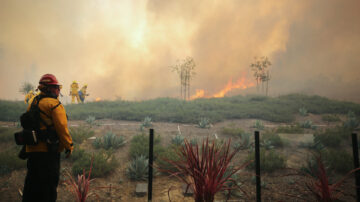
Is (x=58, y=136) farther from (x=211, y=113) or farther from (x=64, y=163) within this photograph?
(x=211, y=113)

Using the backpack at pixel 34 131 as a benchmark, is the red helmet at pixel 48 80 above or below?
above

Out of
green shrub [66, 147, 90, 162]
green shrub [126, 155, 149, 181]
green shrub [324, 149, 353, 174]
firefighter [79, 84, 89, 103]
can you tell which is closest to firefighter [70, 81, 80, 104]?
firefighter [79, 84, 89, 103]

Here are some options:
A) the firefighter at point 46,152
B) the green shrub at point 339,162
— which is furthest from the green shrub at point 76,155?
the green shrub at point 339,162

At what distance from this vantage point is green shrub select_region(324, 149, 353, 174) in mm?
5186

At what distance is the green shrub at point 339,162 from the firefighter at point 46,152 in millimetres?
6588

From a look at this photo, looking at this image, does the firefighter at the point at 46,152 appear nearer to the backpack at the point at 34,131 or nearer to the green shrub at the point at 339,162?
the backpack at the point at 34,131

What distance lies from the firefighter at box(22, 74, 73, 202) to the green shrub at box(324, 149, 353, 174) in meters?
6.59

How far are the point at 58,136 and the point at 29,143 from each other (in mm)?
389

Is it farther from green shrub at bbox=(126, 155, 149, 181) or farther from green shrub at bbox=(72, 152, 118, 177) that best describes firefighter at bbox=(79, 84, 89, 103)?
green shrub at bbox=(126, 155, 149, 181)

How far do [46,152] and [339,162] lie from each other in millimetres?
7235

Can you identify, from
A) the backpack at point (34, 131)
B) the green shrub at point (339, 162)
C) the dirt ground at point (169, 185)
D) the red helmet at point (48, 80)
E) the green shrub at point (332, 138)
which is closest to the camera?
the backpack at point (34, 131)

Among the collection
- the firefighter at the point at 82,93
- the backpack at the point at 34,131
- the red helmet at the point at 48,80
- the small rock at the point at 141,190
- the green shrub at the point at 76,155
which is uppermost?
the firefighter at the point at 82,93

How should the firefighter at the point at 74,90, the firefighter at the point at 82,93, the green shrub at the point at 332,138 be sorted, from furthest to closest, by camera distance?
the firefighter at the point at 82,93
the firefighter at the point at 74,90
the green shrub at the point at 332,138

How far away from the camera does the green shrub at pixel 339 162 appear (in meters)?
5.19
